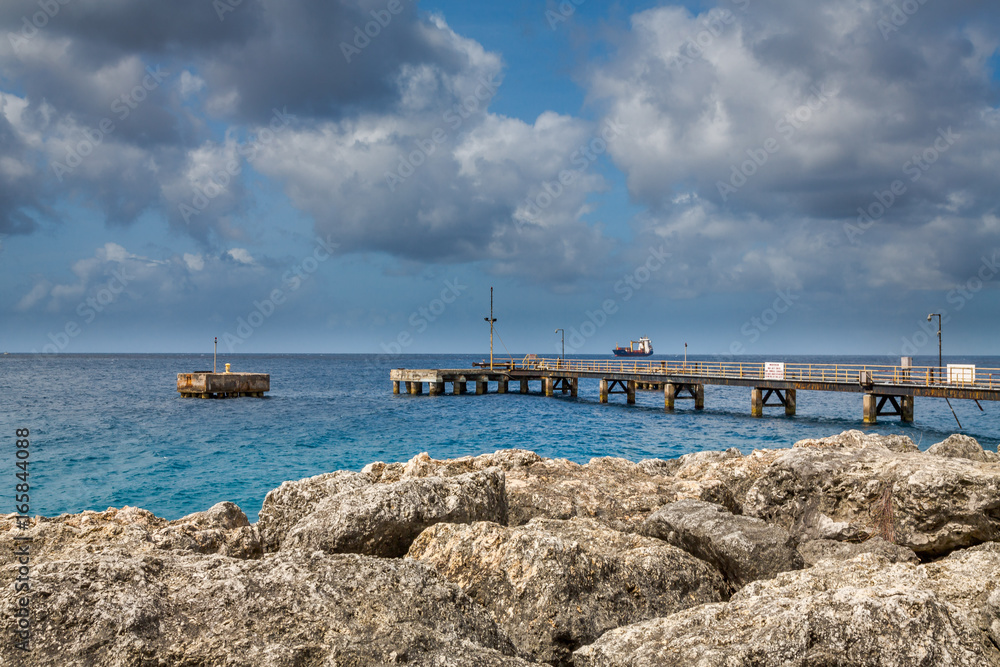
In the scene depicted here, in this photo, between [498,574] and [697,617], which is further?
[498,574]

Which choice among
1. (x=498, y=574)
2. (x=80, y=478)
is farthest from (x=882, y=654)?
(x=80, y=478)

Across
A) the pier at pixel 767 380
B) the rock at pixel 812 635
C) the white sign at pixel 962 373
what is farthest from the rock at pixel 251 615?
the white sign at pixel 962 373

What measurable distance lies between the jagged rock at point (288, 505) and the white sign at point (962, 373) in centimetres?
3577

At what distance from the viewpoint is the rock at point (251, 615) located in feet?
9.97

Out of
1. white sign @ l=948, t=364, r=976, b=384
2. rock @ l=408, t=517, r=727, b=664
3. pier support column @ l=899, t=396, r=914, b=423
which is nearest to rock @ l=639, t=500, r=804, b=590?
rock @ l=408, t=517, r=727, b=664

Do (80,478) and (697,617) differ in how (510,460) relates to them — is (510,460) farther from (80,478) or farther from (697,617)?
(80,478)

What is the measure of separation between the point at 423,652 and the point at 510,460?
732 centimetres

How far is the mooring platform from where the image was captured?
53.2 metres

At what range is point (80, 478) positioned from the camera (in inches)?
843

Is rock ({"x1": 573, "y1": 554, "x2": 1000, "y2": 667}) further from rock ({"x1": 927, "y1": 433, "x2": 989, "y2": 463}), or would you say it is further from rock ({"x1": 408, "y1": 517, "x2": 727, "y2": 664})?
rock ({"x1": 927, "y1": 433, "x2": 989, "y2": 463})

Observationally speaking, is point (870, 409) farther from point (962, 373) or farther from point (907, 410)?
point (962, 373)

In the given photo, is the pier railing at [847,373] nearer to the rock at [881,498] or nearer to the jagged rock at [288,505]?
the rock at [881,498]

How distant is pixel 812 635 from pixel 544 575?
1.99 m

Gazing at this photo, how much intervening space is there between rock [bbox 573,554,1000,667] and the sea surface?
1603 centimetres
